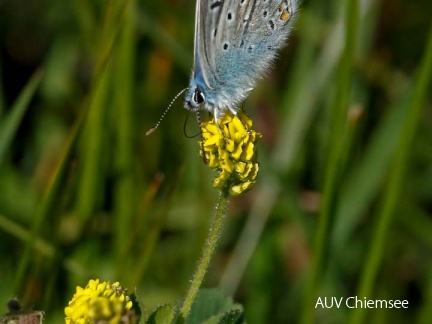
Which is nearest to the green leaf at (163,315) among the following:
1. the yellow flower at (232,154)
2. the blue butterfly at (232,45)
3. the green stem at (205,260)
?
the green stem at (205,260)

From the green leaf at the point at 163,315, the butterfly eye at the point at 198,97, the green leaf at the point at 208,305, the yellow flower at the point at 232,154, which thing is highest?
the butterfly eye at the point at 198,97

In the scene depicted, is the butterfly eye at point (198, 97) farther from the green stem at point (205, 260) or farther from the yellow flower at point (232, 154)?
the green stem at point (205, 260)

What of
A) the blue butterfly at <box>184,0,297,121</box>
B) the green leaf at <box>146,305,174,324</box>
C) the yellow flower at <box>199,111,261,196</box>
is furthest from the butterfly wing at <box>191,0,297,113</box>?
the green leaf at <box>146,305,174,324</box>

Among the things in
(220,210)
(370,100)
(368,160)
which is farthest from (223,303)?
(370,100)

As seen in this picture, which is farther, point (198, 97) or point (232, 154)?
point (198, 97)

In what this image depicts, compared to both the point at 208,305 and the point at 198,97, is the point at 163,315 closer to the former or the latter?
the point at 208,305

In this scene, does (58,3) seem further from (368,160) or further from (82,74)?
(368,160)

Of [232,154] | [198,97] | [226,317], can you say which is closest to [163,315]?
[226,317]

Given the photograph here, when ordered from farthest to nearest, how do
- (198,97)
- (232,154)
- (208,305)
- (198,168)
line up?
(198,168)
(198,97)
(208,305)
(232,154)
